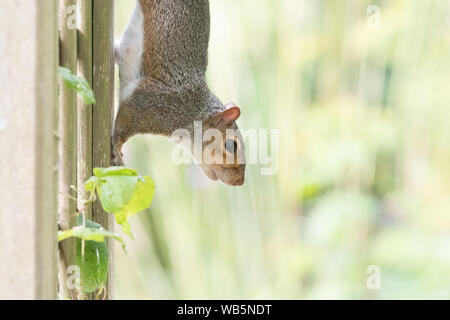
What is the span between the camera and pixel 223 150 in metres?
1.65

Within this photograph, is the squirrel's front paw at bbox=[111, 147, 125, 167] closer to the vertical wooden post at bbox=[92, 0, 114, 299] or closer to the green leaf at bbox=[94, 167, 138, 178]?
the vertical wooden post at bbox=[92, 0, 114, 299]

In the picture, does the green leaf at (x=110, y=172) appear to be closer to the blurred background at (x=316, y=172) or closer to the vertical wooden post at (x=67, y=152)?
the vertical wooden post at (x=67, y=152)

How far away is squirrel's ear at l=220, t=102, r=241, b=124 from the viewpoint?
1.55m

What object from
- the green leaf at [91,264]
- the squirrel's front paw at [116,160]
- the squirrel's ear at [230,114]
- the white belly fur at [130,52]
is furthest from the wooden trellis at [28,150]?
the squirrel's ear at [230,114]

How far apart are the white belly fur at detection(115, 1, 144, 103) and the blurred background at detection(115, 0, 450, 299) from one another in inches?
27.8

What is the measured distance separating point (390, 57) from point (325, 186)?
1.92 ft

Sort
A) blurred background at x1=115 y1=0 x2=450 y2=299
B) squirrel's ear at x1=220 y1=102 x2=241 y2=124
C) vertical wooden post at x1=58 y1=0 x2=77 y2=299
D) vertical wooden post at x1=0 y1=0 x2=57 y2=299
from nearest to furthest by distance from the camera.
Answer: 1. vertical wooden post at x1=0 y1=0 x2=57 y2=299
2. vertical wooden post at x1=58 y1=0 x2=77 y2=299
3. squirrel's ear at x1=220 y1=102 x2=241 y2=124
4. blurred background at x1=115 y1=0 x2=450 y2=299

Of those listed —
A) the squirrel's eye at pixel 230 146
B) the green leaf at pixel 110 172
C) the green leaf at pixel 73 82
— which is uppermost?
the green leaf at pixel 73 82

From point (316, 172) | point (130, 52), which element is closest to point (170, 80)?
point (130, 52)

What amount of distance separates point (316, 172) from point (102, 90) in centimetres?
130

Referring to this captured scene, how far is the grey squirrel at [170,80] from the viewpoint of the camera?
1.43 m

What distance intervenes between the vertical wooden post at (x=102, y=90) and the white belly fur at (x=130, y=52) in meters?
0.34

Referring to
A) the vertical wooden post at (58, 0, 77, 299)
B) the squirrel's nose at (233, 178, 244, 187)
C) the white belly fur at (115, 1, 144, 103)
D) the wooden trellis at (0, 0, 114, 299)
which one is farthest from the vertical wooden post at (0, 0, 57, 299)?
the squirrel's nose at (233, 178, 244, 187)
